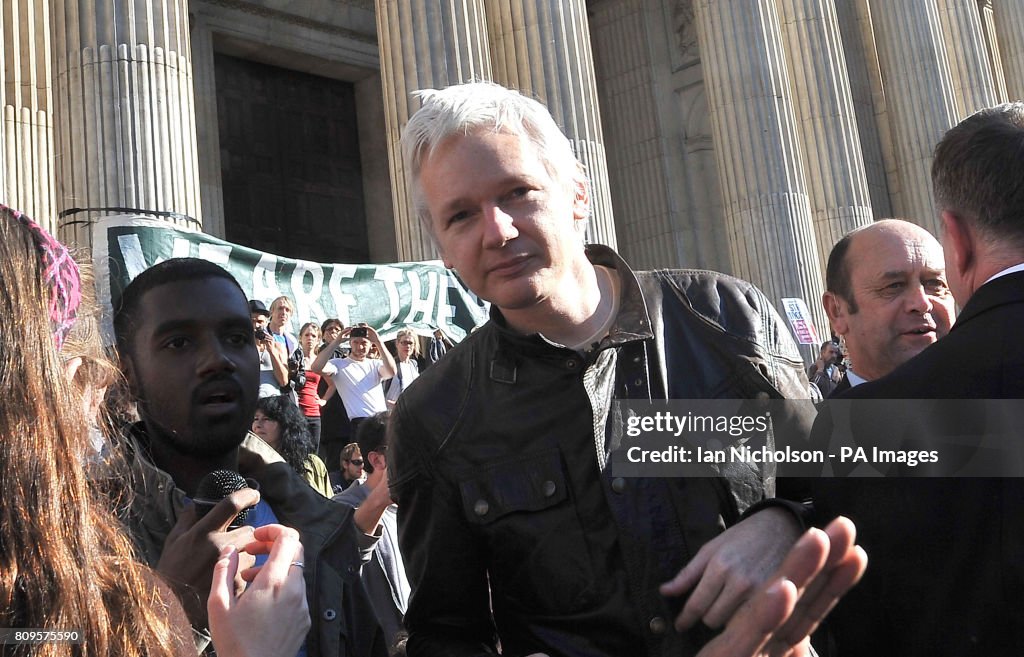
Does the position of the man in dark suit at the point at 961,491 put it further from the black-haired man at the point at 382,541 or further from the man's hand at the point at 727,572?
the black-haired man at the point at 382,541

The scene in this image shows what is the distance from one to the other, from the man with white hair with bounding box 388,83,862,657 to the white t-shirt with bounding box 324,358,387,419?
21.6 ft

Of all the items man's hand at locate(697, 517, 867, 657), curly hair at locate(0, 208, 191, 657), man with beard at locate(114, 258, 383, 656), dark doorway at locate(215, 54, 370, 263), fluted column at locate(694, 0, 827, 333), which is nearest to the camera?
curly hair at locate(0, 208, 191, 657)

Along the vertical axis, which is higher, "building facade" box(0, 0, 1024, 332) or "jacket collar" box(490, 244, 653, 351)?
"building facade" box(0, 0, 1024, 332)

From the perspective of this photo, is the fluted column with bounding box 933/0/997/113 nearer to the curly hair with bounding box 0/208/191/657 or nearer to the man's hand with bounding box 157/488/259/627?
the man's hand with bounding box 157/488/259/627

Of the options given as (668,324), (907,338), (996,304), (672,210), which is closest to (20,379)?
(668,324)

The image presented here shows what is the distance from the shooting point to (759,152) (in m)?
15.6

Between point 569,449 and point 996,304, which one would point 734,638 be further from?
point 996,304

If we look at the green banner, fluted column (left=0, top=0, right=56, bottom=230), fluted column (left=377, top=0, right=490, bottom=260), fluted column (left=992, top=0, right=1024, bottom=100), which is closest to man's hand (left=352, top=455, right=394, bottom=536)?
the green banner

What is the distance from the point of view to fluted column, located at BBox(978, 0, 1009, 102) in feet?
67.0

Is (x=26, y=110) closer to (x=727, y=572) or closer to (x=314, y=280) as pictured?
(x=314, y=280)

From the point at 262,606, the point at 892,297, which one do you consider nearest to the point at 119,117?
the point at 892,297

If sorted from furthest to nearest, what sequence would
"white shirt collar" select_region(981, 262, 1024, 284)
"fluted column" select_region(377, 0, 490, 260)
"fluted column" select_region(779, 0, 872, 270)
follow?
"fluted column" select_region(779, 0, 872, 270)
"fluted column" select_region(377, 0, 490, 260)
"white shirt collar" select_region(981, 262, 1024, 284)

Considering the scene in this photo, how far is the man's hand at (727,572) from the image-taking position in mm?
1682

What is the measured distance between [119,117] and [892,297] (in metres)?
7.61
